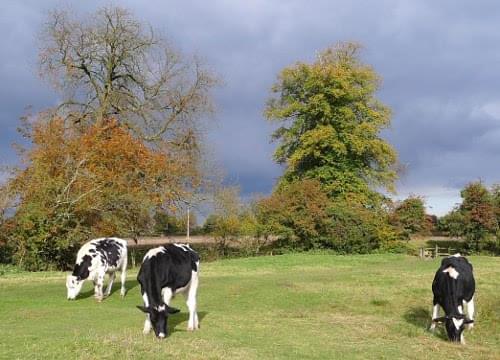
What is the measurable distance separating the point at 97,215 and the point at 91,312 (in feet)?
62.9

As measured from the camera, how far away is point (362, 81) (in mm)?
50125

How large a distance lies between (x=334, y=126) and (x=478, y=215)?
43.8ft

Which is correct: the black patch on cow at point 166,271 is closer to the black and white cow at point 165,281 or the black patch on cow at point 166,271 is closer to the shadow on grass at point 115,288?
the black and white cow at point 165,281

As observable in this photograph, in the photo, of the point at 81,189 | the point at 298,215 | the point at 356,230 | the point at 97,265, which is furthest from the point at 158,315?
the point at 356,230

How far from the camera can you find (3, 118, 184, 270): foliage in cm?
2998

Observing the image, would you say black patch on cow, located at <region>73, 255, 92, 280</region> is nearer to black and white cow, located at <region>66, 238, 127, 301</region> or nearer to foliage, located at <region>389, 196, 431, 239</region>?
black and white cow, located at <region>66, 238, 127, 301</region>

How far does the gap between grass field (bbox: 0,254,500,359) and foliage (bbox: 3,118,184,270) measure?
4649 mm

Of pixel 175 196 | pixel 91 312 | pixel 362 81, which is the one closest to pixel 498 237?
pixel 362 81

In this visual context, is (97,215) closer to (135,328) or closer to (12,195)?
(12,195)

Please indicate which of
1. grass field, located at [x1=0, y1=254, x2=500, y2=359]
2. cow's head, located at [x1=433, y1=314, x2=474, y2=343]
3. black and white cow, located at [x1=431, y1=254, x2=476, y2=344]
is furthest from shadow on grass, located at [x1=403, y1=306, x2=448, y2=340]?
cow's head, located at [x1=433, y1=314, x2=474, y2=343]

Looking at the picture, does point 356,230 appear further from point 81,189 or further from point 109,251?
point 109,251

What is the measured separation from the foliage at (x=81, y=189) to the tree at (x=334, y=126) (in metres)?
13.2

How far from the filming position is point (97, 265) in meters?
18.2

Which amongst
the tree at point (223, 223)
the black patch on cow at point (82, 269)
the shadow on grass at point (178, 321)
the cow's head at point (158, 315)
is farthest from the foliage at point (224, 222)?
the cow's head at point (158, 315)
